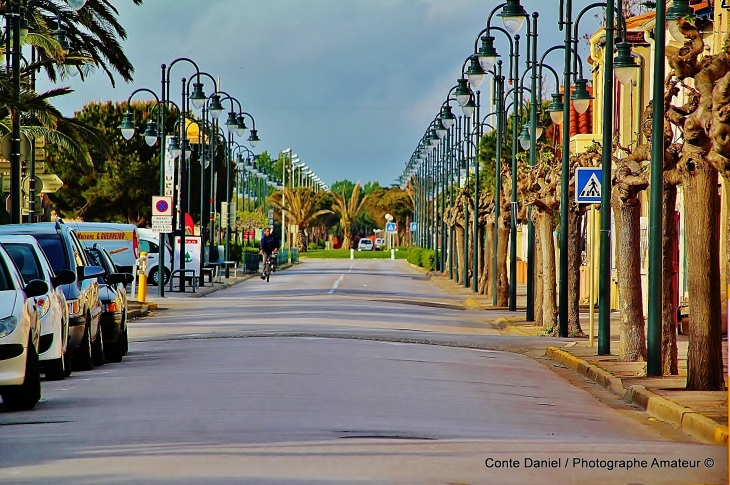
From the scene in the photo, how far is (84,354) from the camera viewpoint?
1764cm

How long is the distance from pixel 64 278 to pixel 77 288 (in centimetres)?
166

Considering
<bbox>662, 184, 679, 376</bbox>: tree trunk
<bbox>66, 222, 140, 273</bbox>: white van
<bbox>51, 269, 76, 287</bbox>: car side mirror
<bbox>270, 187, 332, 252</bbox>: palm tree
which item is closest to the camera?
<bbox>51, 269, 76, 287</bbox>: car side mirror

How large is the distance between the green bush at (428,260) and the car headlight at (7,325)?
6703cm

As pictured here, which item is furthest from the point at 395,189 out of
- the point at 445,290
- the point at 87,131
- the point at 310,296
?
the point at 87,131

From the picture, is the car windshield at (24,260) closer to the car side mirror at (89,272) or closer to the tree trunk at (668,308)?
the car side mirror at (89,272)

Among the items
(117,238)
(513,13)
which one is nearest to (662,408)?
(513,13)

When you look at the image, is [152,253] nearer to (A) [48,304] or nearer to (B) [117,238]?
(B) [117,238]

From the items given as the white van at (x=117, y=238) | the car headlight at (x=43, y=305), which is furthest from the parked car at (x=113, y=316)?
the white van at (x=117, y=238)

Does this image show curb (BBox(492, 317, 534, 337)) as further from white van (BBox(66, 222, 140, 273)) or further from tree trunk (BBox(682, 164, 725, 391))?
white van (BBox(66, 222, 140, 273))

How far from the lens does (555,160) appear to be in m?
29.7

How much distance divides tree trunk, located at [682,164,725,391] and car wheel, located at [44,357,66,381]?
23.4 ft

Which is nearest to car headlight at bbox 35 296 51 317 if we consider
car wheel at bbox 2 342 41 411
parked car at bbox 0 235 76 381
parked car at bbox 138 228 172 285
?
parked car at bbox 0 235 76 381

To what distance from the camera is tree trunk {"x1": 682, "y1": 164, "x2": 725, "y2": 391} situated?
50.7 ft

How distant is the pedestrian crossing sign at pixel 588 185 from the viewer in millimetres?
21688
